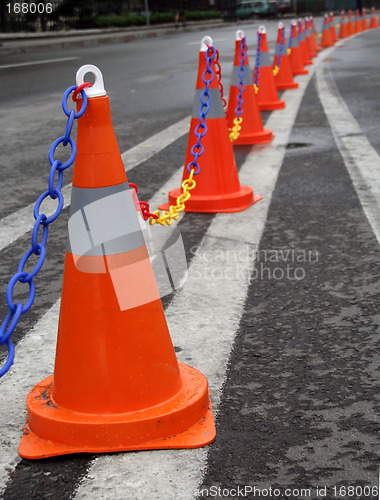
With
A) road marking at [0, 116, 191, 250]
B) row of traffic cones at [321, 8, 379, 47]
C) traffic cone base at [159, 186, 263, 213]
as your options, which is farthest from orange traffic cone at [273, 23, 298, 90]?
row of traffic cones at [321, 8, 379, 47]

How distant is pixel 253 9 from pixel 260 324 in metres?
55.1

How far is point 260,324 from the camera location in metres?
3.53

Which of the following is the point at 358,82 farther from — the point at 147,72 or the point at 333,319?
the point at 333,319

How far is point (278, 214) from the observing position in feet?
17.6

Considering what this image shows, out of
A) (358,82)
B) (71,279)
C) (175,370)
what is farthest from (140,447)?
(358,82)

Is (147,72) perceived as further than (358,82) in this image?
Yes

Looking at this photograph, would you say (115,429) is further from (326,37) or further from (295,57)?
(326,37)

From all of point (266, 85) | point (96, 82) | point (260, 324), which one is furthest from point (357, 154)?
point (96, 82)

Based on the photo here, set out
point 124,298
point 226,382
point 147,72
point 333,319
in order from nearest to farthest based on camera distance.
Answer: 1. point 124,298
2. point 226,382
3. point 333,319
4. point 147,72

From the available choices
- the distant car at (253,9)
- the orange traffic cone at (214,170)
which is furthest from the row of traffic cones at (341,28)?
the orange traffic cone at (214,170)

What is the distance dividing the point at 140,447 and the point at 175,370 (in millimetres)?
347

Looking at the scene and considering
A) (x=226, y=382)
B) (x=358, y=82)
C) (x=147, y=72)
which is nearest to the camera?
(x=226, y=382)

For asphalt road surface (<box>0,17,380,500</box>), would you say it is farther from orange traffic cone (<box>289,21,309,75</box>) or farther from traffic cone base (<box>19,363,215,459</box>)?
orange traffic cone (<box>289,21,309,75</box>)

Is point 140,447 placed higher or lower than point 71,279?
lower
